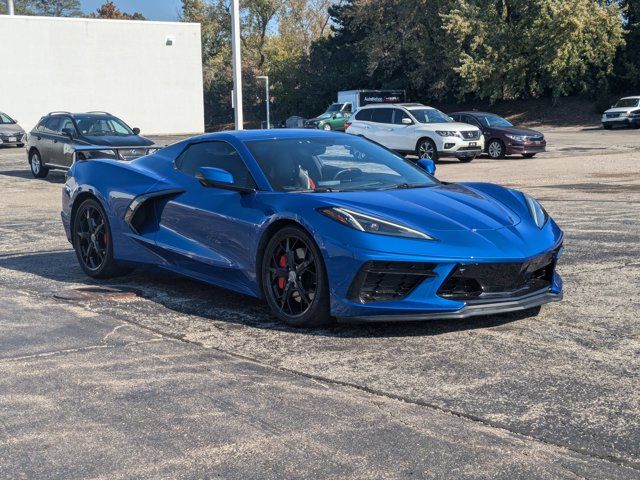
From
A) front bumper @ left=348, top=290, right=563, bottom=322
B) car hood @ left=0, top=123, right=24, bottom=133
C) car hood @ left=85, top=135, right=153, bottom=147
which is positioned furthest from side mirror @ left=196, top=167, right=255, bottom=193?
car hood @ left=0, top=123, right=24, bottom=133

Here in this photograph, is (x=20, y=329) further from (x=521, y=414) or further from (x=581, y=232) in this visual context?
(x=581, y=232)

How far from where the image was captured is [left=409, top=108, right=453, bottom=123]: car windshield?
24797 millimetres

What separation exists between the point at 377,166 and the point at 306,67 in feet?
212

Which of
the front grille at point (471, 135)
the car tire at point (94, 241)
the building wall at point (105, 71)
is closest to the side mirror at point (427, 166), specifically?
the car tire at point (94, 241)

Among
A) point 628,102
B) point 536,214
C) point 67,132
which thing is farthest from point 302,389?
point 628,102

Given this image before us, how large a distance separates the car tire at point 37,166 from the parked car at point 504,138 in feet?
40.1

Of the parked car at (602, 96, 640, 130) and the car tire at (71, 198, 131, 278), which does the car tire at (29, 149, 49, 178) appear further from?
the parked car at (602, 96, 640, 130)

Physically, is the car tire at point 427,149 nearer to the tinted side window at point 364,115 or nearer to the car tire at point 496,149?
the car tire at point 496,149

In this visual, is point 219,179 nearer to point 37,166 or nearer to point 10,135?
point 37,166

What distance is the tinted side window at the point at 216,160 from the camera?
6430mm

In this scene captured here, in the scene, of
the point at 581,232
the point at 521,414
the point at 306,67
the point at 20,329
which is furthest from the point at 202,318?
the point at 306,67

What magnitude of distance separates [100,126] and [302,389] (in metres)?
15.8

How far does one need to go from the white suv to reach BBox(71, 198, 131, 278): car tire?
16.8 metres

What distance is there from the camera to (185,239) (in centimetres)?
667
